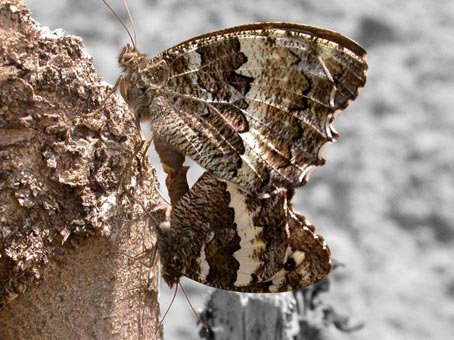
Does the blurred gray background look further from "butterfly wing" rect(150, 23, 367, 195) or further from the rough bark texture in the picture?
the rough bark texture

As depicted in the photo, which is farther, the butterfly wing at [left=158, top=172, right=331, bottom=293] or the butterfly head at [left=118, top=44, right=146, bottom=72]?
the butterfly head at [left=118, top=44, right=146, bottom=72]

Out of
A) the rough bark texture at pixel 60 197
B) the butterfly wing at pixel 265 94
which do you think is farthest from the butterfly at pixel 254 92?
the rough bark texture at pixel 60 197

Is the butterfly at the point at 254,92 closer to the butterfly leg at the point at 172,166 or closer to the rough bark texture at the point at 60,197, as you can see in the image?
the butterfly leg at the point at 172,166

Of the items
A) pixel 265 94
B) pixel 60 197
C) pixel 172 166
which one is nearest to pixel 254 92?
pixel 265 94

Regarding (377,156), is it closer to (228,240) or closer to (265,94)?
(265,94)

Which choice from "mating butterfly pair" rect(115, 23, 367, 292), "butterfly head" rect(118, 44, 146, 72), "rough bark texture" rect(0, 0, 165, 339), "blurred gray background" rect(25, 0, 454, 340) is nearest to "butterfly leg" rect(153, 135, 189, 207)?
"mating butterfly pair" rect(115, 23, 367, 292)
